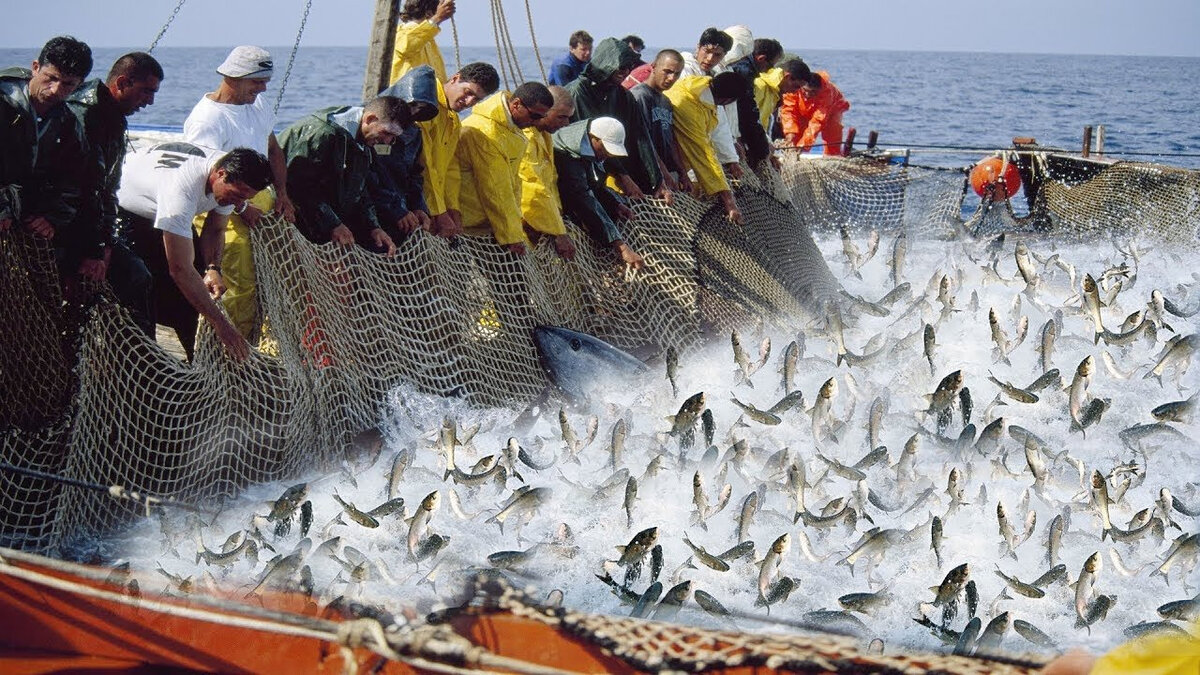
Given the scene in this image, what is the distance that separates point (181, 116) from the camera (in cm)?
3303

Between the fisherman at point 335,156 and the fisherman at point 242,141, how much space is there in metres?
0.12

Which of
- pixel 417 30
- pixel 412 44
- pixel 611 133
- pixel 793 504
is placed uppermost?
pixel 417 30

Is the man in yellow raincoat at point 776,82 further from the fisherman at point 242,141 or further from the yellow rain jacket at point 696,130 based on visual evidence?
the fisherman at point 242,141

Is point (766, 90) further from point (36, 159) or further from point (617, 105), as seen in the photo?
point (36, 159)

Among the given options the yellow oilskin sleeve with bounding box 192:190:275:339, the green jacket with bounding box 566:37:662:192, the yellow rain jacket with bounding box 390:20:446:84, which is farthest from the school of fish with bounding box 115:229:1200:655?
the yellow rain jacket with bounding box 390:20:446:84

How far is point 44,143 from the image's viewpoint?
535 cm

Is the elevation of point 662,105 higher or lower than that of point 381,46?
lower

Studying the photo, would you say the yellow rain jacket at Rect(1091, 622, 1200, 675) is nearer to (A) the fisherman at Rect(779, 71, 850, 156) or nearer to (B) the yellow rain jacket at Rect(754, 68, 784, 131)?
(B) the yellow rain jacket at Rect(754, 68, 784, 131)

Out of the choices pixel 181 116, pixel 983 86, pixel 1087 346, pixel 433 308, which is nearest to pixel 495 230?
pixel 433 308

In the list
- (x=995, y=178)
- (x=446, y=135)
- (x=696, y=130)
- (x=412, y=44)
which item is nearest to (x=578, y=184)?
(x=446, y=135)

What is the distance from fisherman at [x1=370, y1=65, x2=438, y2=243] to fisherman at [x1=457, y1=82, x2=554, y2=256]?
1.38ft

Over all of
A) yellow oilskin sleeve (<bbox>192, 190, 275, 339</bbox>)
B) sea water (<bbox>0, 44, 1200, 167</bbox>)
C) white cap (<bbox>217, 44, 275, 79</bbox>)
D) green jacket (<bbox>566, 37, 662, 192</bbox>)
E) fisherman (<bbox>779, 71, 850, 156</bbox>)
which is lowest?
yellow oilskin sleeve (<bbox>192, 190, 275, 339</bbox>)

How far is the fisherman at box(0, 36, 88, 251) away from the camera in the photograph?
16.6 ft

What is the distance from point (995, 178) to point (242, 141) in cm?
1021
